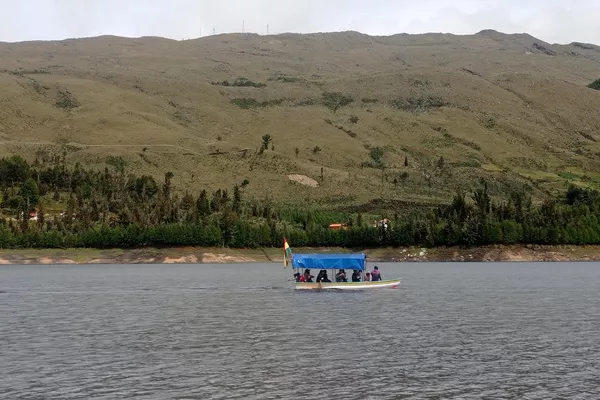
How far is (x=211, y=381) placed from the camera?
43.4 meters

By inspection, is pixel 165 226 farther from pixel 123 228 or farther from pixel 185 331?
pixel 185 331

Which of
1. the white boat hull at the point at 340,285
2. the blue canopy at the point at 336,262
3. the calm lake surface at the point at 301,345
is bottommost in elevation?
the calm lake surface at the point at 301,345

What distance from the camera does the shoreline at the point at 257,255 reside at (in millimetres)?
187000

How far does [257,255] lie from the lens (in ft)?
644

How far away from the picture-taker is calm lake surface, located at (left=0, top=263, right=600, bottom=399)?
4197cm

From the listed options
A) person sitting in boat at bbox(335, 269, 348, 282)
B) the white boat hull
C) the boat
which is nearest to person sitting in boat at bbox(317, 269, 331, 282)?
the boat

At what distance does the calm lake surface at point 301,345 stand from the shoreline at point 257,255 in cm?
8853

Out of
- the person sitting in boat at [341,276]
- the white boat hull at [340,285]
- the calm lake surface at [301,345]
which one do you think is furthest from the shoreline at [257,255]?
the calm lake surface at [301,345]

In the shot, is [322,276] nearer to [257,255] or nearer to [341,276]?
[341,276]

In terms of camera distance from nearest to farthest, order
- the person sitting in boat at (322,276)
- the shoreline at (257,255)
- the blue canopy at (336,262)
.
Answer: the blue canopy at (336,262) < the person sitting in boat at (322,276) < the shoreline at (257,255)

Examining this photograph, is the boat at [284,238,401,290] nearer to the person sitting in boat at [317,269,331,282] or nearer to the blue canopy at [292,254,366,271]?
the blue canopy at [292,254,366,271]

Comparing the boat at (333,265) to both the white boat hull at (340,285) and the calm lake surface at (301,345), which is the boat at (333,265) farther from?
the calm lake surface at (301,345)

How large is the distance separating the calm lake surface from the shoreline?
8853cm

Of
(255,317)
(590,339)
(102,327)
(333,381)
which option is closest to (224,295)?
(255,317)
